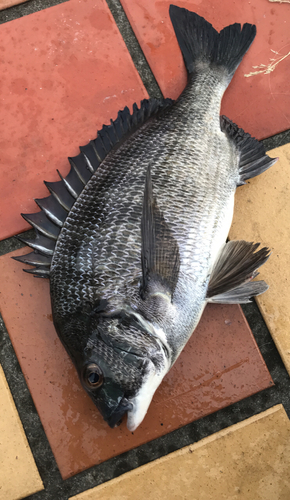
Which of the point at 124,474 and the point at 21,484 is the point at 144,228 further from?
the point at 21,484

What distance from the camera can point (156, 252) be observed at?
147 cm

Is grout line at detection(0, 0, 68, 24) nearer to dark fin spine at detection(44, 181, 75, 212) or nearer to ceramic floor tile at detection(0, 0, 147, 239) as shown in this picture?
ceramic floor tile at detection(0, 0, 147, 239)

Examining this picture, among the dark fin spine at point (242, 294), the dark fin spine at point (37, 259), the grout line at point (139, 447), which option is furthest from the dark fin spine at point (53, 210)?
the dark fin spine at point (242, 294)

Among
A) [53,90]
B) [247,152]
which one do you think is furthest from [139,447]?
[53,90]

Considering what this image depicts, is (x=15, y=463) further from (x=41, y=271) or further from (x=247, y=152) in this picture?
(x=247, y=152)

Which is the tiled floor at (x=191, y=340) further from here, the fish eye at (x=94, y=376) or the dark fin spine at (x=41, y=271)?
the fish eye at (x=94, y=376)

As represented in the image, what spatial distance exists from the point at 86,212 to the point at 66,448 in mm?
1074

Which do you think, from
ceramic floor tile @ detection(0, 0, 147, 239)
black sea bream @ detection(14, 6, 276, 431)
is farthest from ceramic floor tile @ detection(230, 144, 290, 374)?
ceramic floor tile @ detection(0, 0, 147, 239)

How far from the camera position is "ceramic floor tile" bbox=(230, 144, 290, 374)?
6.07ft

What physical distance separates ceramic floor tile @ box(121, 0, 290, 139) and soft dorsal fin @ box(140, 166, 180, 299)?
0.85 meters

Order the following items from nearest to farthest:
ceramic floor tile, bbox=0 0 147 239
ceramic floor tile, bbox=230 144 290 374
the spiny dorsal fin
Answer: the spiny dorsal fin < ceramic floor tile, bbox=230 144 290 374 < ceramic floor tile, bbox=0 0 147 239

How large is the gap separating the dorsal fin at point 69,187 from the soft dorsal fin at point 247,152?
41cm

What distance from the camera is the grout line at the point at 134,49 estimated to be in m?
2.05

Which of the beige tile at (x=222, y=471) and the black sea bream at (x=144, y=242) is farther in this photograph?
the beige tile at (x=222, y=471)
